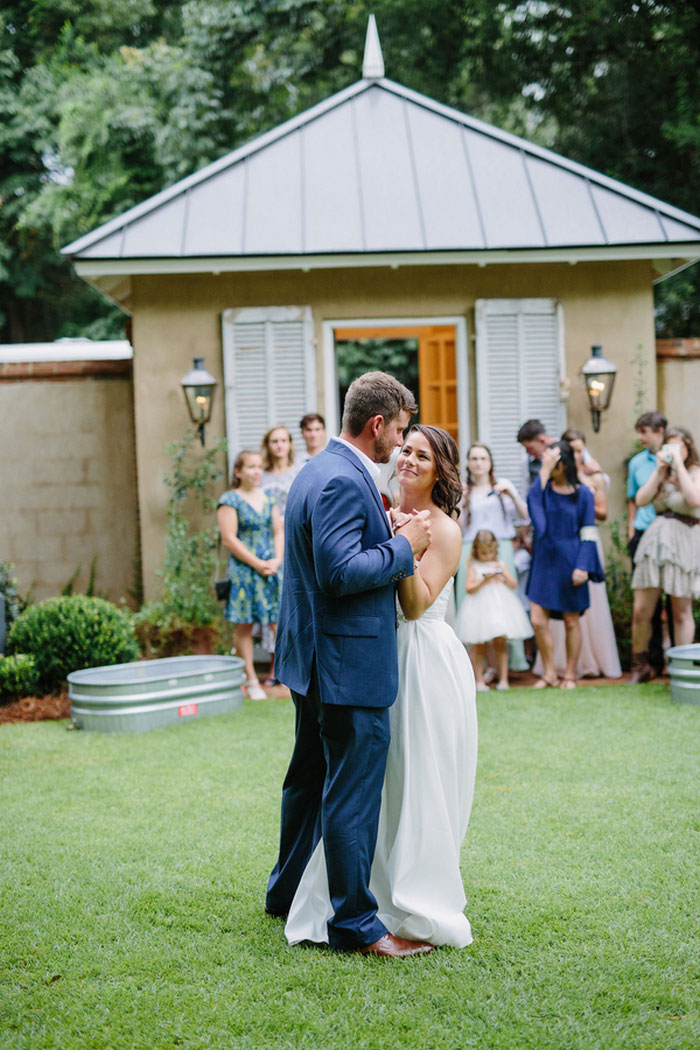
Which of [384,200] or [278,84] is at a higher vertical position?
[278,84]

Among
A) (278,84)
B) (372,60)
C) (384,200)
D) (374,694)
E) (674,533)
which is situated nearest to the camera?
(374,694)

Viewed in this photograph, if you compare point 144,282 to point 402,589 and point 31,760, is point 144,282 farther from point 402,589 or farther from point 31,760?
point 402,589

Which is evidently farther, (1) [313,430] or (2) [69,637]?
(1) [313,430]

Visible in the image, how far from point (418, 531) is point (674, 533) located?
4685 millimetres

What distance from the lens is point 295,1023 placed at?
297cm

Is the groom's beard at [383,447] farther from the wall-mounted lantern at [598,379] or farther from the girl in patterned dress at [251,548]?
the wall-mounted lantern at [598,379]

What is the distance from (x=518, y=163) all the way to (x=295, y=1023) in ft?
27.0

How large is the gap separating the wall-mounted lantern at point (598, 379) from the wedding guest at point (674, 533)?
128cm

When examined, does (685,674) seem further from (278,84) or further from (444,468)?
(278,84)

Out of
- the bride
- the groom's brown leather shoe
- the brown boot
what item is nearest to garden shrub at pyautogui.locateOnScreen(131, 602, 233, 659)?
the brown boot

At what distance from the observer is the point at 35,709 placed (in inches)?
298

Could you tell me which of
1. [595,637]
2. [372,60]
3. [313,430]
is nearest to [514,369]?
[313,430]

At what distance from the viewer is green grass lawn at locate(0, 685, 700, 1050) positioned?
297 centimetres

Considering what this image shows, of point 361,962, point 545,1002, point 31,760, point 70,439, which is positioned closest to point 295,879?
point 361,962
